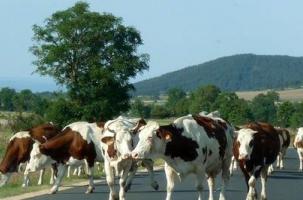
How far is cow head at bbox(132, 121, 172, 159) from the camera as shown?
16.6 meters

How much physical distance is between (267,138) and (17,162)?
11.3m

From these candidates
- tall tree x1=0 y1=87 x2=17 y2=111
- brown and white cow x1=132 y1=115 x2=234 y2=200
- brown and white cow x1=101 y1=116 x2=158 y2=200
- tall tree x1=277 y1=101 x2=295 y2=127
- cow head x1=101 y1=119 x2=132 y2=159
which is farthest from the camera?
tall tree x1=0 y1=87 x2=17 y2=111

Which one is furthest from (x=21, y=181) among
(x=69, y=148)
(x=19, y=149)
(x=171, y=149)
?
(x=171, y=149)

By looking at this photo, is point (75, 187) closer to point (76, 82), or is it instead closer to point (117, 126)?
point (117, 126)

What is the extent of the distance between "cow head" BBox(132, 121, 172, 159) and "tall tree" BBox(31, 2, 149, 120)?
1847 inches

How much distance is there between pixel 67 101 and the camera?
66562mm

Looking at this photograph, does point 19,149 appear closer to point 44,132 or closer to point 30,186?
point 44,132

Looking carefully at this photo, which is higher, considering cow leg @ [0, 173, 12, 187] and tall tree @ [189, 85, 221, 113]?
tall tree @ [189, 85, 221, 113]

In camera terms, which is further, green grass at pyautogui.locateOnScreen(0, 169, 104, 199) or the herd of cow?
green grass at pyautogui.locateOnScreen(0, 169, 104, 199)

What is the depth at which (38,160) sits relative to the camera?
25.5 m

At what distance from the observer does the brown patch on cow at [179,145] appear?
1734 cm

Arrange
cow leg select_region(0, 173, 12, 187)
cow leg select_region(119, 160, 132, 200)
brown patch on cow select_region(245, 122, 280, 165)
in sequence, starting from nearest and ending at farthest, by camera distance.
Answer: cow leg select_region(119, 160, 132, 200) → brown patch on cow select_region(245, 122, 280, 165) → cow leg select_region(0, 173, 12, 187)

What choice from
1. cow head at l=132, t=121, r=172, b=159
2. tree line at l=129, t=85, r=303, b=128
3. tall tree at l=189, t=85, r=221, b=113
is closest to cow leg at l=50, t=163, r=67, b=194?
cow head at l=132, t=121, r=172, b=159

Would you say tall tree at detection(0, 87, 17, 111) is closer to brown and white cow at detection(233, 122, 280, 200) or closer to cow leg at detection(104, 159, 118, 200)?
brown and white cow at detection(233, 122, 280, 200)
